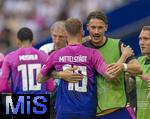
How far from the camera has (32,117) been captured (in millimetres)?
11500

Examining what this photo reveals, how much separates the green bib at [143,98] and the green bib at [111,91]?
25 centimetres

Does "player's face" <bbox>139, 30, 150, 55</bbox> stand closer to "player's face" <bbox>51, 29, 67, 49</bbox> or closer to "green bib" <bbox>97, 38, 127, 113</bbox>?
"green bib" <bbox>97, 38, 127, 113</bbox>

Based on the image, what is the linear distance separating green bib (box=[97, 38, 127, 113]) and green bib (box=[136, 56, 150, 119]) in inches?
9.8

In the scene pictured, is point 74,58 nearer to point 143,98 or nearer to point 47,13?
point 143,98

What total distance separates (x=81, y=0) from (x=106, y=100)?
11.0 metres

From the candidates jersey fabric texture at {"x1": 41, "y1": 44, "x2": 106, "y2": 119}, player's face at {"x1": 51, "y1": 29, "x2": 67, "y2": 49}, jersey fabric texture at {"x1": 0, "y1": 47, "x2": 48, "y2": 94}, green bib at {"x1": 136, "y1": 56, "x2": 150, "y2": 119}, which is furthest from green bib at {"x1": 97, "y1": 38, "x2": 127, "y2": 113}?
player's face at {"x1": 51, "y1": 29, "x2": 67, "y2": 49}

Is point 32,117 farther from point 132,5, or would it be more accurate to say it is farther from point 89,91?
point 132,5

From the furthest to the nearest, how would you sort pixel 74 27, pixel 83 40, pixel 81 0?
1. pixel 81 0
2. pixel 83 40
3. pixel 74 27

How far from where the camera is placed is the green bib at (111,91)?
10.7 metres

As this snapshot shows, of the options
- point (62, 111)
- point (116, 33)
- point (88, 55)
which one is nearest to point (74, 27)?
point (88, 55)

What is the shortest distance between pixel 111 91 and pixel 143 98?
44cm

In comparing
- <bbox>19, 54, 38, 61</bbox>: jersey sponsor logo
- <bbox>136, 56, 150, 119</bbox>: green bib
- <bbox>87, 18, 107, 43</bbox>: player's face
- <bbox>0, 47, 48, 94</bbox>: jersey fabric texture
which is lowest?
<bbox>136, 56, 150, 119</bbox>: green bib

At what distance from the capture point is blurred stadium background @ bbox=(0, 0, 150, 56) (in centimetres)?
1794

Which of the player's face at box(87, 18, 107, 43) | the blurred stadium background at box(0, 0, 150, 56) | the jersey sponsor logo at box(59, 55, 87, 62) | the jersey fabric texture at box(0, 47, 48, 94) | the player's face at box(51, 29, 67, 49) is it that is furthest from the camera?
the blurred stadium background at box(0, 0, 150, 56)
